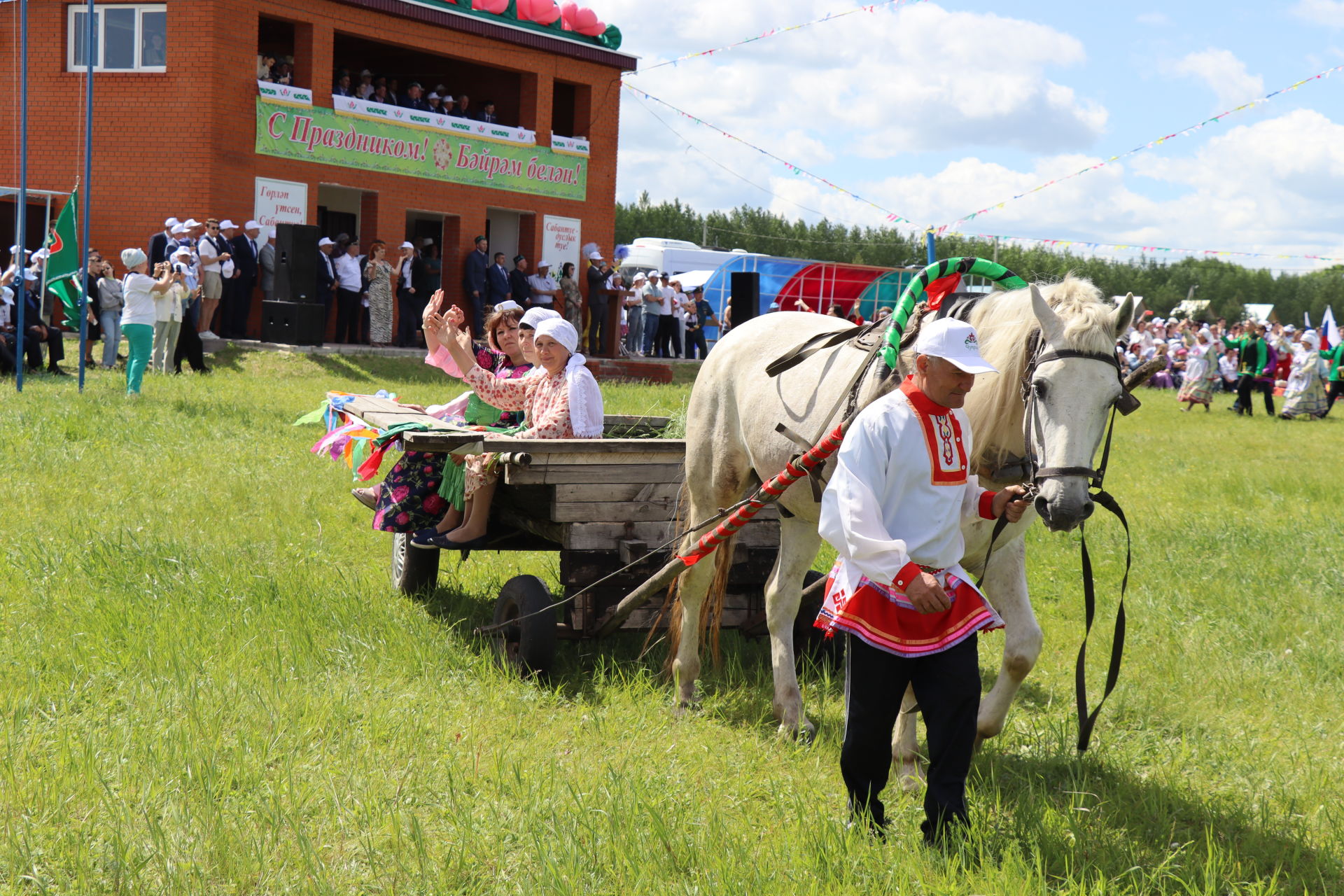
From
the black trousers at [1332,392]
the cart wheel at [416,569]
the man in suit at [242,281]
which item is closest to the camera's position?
the cart wheel at [416,569]

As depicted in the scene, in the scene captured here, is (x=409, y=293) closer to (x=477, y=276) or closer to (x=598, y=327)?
(x=477, y=276)

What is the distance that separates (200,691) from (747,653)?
2815 mm

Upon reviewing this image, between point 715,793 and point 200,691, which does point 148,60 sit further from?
point 715,793

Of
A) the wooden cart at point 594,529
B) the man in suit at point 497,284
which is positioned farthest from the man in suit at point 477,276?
the wooden cart at point 594,529

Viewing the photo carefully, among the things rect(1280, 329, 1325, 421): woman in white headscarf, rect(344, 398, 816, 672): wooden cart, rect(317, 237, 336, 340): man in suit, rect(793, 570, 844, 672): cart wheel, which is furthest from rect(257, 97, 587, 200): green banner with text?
rect(793, 570, 844, 672): cart wheel

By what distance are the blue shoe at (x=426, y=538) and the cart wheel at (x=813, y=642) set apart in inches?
76.8

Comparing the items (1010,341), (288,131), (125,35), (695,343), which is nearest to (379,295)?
(288,131)

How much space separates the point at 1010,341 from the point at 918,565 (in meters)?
0.95

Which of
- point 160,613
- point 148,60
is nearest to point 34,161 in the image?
point 148,60

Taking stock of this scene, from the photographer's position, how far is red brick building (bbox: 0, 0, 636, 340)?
21656 mm

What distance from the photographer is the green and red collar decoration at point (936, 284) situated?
448 cm

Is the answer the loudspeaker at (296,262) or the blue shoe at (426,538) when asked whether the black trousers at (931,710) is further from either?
the loudspeaker at (296,262)

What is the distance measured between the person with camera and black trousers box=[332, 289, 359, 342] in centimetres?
592

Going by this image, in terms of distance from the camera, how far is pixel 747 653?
6.56m
